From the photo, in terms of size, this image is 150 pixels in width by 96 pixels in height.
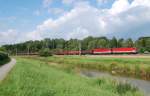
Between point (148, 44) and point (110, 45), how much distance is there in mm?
35731

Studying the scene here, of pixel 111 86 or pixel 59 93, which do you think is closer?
pixel 59 93

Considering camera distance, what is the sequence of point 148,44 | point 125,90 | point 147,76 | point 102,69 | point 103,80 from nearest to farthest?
point 125,90, point 103,80, point 147,76, point 102,69, point 148,44

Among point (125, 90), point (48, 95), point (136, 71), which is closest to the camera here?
point (48, 95)

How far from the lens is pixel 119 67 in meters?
48.9

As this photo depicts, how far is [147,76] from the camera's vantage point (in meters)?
38.4

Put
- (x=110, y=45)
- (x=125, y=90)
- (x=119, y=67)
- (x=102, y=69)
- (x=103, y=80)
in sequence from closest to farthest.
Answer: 1. (x=125, y=90)
2. (x=103, y=80)
3. (x=119, y=67)
4. (x=102, y=69)
5. (x=110, y=45)

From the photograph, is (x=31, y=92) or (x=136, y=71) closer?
(x=31, y=92)

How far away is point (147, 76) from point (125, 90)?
17255 millimetres

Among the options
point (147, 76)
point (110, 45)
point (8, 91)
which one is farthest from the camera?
point (110, 45)

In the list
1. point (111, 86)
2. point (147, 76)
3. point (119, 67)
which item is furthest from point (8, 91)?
point (119, 67)

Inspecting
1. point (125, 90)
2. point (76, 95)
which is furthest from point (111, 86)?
point (76, 95)

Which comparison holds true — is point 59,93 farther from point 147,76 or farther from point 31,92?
point 147,76

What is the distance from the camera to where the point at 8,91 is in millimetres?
17734

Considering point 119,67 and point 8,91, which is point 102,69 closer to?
point 119,67
